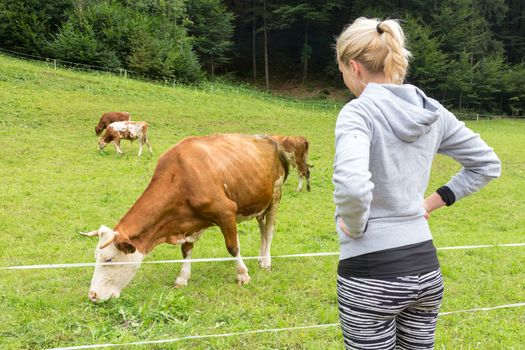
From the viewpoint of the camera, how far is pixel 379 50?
75.7 inches

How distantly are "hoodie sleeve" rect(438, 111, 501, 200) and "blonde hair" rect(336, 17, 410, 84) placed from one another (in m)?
0.40

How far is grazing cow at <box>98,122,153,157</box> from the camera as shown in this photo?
49.6ft

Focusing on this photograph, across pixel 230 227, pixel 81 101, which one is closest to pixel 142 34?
pixel 81 101

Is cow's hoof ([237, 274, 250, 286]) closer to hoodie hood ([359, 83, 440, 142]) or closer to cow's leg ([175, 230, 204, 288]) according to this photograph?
cow's leg ([175, 230, 204, 288])

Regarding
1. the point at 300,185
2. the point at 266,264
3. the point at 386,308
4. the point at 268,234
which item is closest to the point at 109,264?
the point at 266,264

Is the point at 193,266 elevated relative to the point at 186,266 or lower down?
lower down

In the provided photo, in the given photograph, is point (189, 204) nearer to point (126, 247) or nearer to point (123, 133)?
point (126, 247)

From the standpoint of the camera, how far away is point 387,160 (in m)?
1.91

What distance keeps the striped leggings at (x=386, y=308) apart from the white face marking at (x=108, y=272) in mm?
3257

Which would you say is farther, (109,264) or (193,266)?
(193,266)

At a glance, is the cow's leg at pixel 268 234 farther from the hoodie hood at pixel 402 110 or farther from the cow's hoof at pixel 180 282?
the hoodie hood at pixel 402 110

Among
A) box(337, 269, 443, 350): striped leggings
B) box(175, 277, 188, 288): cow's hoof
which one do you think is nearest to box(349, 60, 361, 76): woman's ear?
box(337, 269, 443, 350): striped leggings

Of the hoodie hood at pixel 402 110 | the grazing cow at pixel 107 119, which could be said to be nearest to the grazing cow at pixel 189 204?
the hoodie hood at pixel 402 110

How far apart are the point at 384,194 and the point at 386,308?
0.48m
